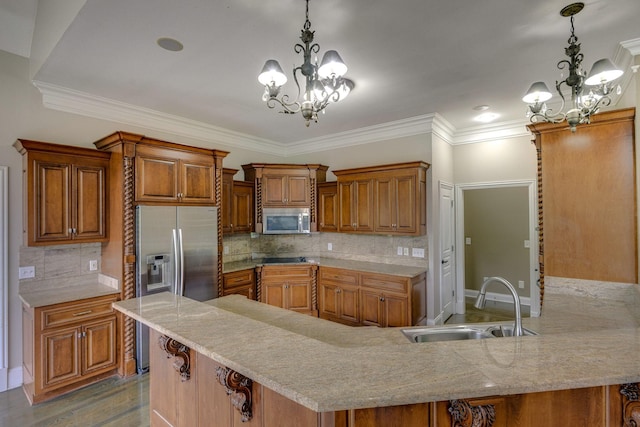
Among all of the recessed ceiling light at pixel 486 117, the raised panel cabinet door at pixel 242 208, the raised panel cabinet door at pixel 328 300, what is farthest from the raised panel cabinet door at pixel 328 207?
the recessed ceiling light at pixel 486 117

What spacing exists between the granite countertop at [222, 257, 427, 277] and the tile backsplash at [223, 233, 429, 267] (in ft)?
0.41

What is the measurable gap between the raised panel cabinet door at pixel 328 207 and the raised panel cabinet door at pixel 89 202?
117 inches

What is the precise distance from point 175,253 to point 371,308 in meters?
2.59

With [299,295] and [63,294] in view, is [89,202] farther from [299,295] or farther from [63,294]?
[299,295]

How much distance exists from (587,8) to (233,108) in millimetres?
3435

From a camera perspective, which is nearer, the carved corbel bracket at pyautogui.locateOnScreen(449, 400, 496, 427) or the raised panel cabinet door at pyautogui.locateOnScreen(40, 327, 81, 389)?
the carved corbel bracket at pyautogui.locateOnScreen(449, 400, 496, 427)

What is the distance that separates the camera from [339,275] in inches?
182

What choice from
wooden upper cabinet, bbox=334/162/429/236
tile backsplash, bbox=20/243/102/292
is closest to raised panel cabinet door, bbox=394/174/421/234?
wooden upper cabinet, bbox=334/162/429/236

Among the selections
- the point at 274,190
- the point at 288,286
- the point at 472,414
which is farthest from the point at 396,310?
the point at 472,414

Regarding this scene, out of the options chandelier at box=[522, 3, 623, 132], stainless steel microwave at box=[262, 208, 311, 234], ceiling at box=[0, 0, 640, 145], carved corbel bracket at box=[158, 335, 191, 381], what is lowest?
carved corbel bracket at box=[158, 335, 191, 381]

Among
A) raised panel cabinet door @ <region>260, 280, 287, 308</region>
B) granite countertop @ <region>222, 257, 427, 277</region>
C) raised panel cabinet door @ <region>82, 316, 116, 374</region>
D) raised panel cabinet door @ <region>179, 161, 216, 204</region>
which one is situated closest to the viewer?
raised panel cabinet door @ <region>82, 316, 116, 374</region>

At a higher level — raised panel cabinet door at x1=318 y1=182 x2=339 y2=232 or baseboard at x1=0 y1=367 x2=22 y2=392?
raised panel cabinet door at x1=318 y1=182 x2=339 y2=232

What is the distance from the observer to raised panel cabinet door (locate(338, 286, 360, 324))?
4.45 meters

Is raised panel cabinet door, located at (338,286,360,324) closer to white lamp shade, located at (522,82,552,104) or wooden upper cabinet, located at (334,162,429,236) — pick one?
wooden upper cabinet, located at (334,162,429,236)
